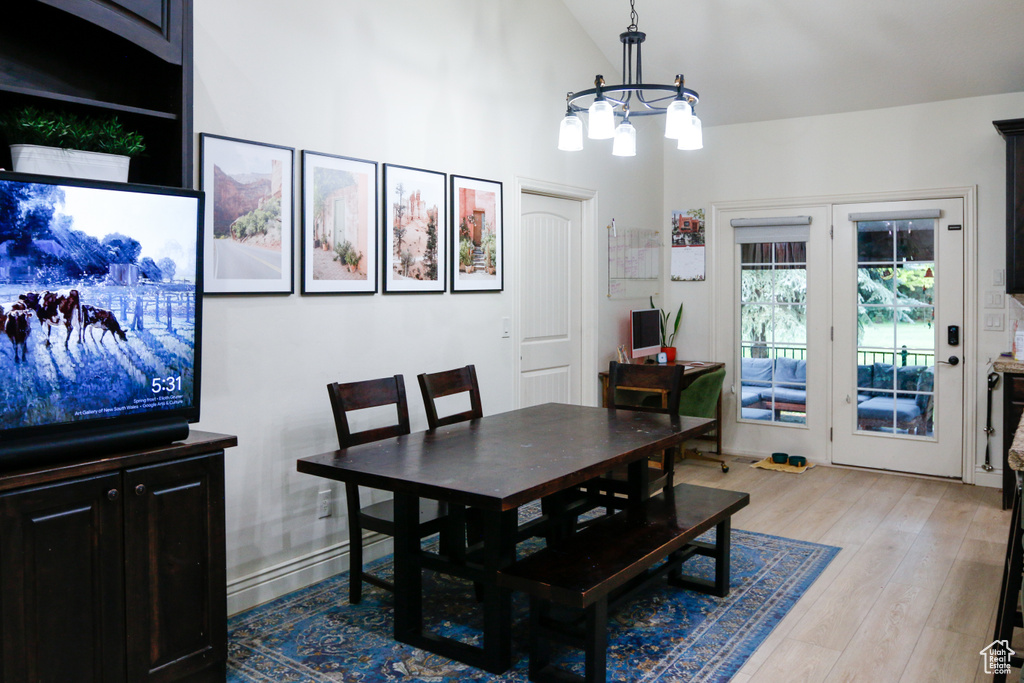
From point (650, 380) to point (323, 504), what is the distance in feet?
5.45

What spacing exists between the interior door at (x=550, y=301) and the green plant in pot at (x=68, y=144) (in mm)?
2619

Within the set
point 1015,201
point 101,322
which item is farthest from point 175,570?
point 1015,201

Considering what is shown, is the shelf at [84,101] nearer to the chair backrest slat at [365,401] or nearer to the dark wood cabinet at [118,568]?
the dark wood cabinet at [118,568]

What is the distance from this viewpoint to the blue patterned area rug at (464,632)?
261 cm

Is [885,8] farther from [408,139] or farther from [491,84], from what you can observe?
[408,139]

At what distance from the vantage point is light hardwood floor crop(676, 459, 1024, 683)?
8.77 ft

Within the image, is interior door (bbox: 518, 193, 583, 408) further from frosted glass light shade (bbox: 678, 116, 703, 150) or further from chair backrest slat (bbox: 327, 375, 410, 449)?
frosted glass light shade (bbox: 678, 116, 703, 150)

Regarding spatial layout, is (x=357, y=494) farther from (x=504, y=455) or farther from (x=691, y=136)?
(x=691, y=136)

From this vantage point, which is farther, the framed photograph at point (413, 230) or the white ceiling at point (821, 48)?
the white ceiling at point (821, 48)

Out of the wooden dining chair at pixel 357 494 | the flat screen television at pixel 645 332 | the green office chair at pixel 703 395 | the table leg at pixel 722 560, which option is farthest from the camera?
A: the flat screen television at pixel 645 332

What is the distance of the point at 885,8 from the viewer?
4.37 m

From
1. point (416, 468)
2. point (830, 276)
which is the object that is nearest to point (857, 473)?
point (830, 276)

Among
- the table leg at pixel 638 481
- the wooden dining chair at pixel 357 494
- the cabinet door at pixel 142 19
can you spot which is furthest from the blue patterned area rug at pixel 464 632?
the cabinet door at pixel 142 19

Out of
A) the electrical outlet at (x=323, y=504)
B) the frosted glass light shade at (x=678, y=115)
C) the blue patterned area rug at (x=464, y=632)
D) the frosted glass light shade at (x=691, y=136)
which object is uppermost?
the frosted glass light shade at (x=678, y=115)
